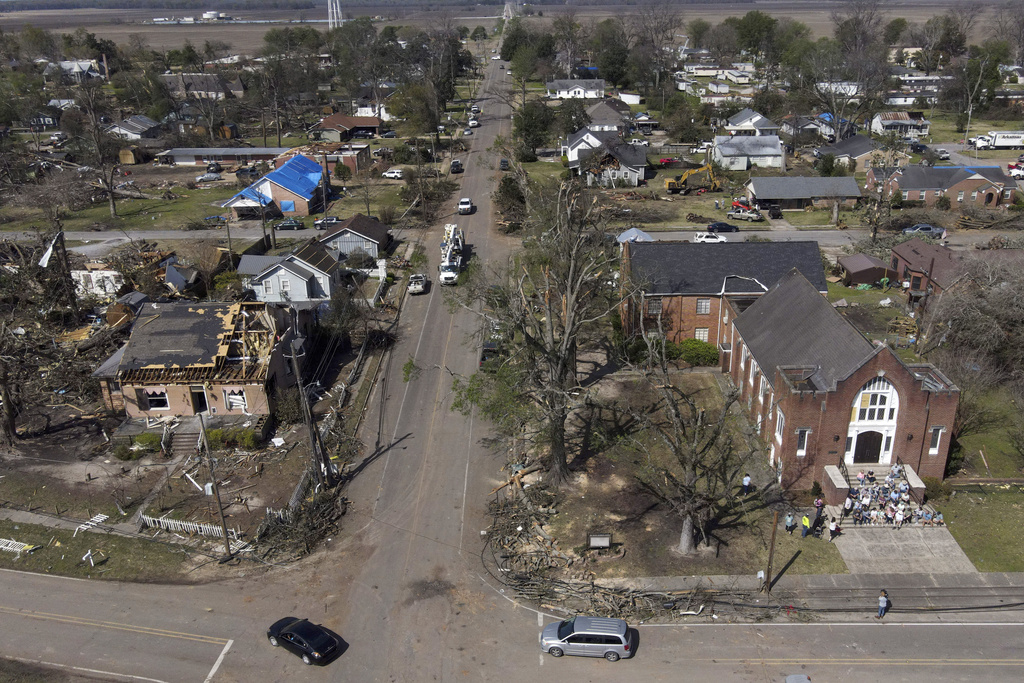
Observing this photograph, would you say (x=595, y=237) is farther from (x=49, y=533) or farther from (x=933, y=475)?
(x=49, y=533)

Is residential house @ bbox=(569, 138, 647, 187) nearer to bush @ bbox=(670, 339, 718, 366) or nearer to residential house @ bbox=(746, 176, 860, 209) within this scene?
residential house @ bbox=(746, 176, 860, 209)

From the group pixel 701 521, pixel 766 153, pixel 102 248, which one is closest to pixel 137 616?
pixel 701 521

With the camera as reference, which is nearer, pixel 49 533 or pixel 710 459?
pixel 49 533

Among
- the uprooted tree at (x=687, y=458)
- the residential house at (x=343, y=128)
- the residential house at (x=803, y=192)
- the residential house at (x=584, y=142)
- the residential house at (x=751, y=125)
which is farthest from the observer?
the residential house at (x=343, y=128)

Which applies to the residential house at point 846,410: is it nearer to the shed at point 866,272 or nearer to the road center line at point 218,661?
the road center line at point 218,661

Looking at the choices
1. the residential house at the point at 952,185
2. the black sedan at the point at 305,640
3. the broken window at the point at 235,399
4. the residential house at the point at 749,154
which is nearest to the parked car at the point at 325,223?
the broken window at the point at 235,399
